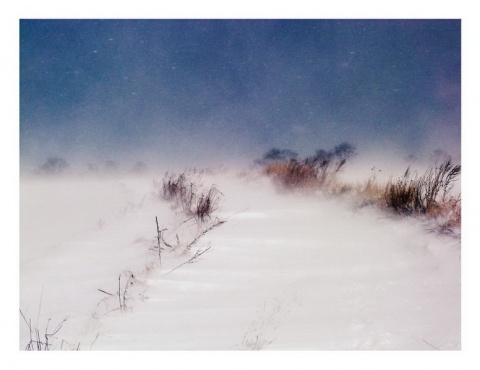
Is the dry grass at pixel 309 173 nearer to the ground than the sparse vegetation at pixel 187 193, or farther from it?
farther from it

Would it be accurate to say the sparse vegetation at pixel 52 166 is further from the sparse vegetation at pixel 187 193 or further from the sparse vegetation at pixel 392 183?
the sparse vegetation at pixel 392 183

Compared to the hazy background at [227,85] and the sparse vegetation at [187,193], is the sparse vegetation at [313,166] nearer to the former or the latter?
the hazy background at [227,85]

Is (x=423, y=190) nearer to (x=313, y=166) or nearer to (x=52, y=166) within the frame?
(x=313, y=166)

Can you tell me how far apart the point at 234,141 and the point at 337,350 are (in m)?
1.17

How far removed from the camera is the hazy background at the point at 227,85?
8.17 feet

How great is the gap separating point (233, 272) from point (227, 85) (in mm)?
966

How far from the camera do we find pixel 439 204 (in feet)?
8.13

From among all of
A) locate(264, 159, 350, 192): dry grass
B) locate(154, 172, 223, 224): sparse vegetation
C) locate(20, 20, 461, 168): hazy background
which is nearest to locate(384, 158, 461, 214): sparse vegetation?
locate(20, 20, 461, 168): hazy background

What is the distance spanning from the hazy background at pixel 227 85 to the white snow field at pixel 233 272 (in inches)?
8.4

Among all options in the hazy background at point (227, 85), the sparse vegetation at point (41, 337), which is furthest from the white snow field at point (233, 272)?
the hazy background at point (227, 85)

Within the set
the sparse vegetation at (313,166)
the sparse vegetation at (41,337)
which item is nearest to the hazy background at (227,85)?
the sparse vegetation at (313,166)

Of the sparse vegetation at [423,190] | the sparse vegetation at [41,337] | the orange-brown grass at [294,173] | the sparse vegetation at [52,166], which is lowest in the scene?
the sparse vegetation at [41,337]

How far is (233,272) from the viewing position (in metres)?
2.45
